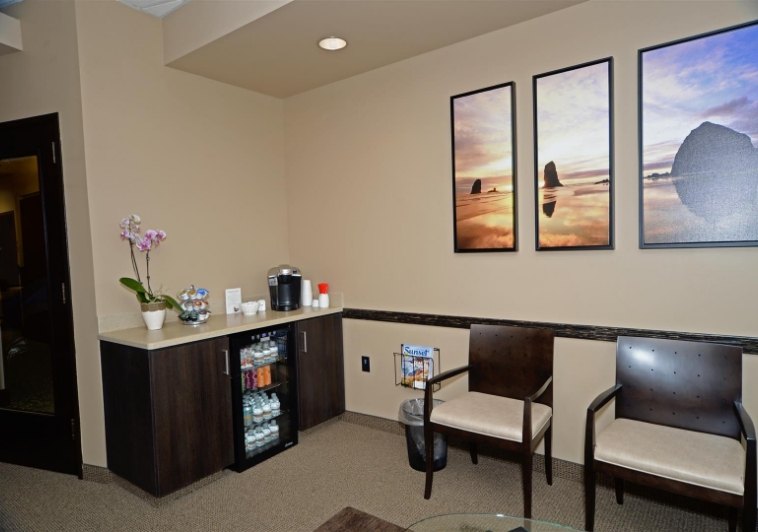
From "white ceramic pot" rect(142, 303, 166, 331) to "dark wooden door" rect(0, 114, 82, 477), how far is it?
46cm

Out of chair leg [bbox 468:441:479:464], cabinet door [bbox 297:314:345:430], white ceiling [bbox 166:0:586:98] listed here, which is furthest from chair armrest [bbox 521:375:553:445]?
white ceiling [bbox 166:0:586:98]

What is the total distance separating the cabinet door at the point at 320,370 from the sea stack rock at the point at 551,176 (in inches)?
70.3

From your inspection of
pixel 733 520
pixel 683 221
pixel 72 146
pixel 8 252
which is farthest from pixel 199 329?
pixel 733 520

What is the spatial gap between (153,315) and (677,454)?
273 cm

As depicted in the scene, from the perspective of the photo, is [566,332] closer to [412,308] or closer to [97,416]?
[412,308]

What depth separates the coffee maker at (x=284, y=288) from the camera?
3.39 metres

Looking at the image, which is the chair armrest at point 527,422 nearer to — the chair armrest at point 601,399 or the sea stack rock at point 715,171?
the chair armrest at point 601,399

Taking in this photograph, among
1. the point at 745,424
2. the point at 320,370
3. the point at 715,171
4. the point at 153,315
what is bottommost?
the point at 320,370

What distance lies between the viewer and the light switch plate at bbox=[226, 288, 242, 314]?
335cm

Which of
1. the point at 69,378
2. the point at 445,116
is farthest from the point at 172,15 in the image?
the point at 69,378

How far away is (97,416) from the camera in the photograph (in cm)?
273

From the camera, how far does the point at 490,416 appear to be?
2291 mm

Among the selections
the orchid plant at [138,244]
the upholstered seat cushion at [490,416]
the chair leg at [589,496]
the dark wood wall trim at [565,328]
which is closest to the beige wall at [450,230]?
the dark wood wall trim at [565,328]

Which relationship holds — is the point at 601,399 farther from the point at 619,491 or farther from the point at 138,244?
the point at 138,244
